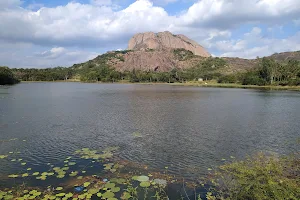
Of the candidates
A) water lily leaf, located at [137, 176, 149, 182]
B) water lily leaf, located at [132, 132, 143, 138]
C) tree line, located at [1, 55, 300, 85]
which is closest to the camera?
water lily leaf, located at [137, 176, 149, 182]

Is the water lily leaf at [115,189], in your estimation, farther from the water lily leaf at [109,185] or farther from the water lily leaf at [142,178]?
the water lily leaf at [142,178]

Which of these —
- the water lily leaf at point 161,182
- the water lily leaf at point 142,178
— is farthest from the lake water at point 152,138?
the water lily leaf at point 142,178

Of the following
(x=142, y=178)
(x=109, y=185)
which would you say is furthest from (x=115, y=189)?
(x=142, y=178)

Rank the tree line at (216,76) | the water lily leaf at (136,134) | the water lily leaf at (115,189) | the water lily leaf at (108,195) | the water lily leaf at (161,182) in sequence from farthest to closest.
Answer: the tree line at (216,76) < the water lily leaf at (136,134) < the water lily leaf at (161,182) < the water lily leaf at (115,189) < the water lily leaf at (108,195)

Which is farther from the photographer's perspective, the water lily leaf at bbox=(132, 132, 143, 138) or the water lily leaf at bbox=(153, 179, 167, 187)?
the water lily leaf at bbox=(132, 132, 143, 138)

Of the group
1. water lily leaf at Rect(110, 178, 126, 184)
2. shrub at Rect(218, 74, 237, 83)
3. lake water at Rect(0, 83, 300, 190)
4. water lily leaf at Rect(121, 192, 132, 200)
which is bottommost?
lake water at Rect(0, 83, 300, 190)

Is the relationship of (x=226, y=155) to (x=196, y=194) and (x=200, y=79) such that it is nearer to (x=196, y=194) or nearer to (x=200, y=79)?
(x=196, y=194)

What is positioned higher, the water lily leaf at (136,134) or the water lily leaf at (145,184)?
the water lily leaf at (145,184)

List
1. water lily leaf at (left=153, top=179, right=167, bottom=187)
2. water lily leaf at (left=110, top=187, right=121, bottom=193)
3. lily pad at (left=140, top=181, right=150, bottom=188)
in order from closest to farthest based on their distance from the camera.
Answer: water lily leaf at (left=110, top=187, right=121, bottom=193), lily pad at (left=140, top=181, right=150, bottom=188), water lily leaf at (left=153, top=179, right=167, bottom=187)

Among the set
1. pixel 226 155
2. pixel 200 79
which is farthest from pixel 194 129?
pixel 200 79

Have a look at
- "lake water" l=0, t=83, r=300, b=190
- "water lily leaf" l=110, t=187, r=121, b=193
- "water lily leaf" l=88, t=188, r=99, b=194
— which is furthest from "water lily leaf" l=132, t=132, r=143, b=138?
"water lily leaf" l=88, t=188, r=99, b=194

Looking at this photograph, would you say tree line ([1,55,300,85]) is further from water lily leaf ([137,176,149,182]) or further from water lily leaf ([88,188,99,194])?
water lily leaf ([88,188,99,194])

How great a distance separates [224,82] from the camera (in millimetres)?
132625

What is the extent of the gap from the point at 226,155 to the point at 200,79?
14473cm
